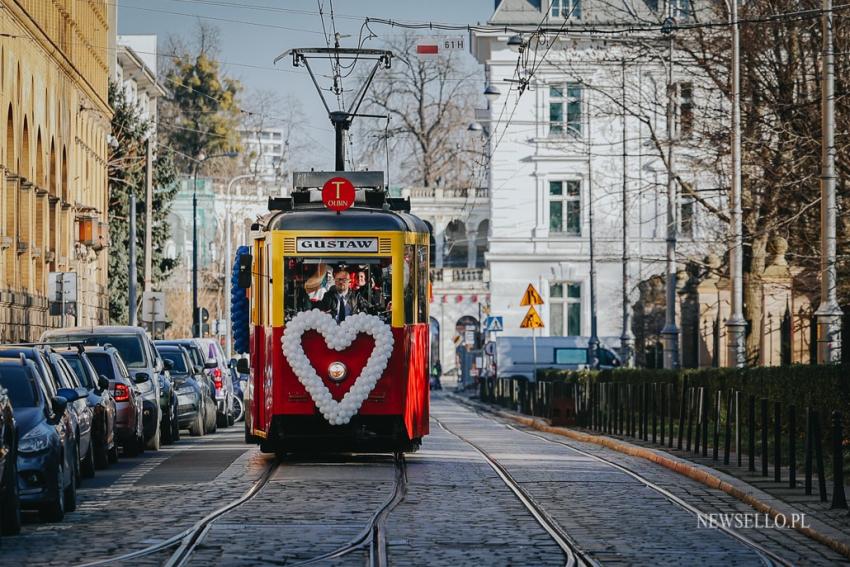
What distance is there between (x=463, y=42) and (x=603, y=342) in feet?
124

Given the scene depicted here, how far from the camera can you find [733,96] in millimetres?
32469

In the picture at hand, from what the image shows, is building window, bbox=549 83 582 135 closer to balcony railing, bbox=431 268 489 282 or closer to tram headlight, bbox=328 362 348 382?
balcony railing, bbox=431 268 489 282

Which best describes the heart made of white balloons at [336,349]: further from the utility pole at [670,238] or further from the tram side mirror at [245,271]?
the utility pole at [670,238]

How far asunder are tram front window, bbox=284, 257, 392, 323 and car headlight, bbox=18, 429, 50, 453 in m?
6.42

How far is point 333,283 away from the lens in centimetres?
2150

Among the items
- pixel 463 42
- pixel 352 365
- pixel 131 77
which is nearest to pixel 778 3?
pixel 463 42

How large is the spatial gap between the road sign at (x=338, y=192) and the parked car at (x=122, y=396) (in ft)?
14.1

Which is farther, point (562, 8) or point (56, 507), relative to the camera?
point (562, 8)

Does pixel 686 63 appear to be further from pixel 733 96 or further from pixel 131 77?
pixel 131 77

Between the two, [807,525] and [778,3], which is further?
[778,3]

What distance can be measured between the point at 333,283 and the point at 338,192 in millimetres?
1402

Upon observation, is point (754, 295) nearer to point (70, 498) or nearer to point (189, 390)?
point (189, 390)

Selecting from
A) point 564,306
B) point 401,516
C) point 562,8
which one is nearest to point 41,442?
point 401,516

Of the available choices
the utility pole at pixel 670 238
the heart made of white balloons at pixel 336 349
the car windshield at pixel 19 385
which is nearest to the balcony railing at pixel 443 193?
the utility pole at pixel 670 238
